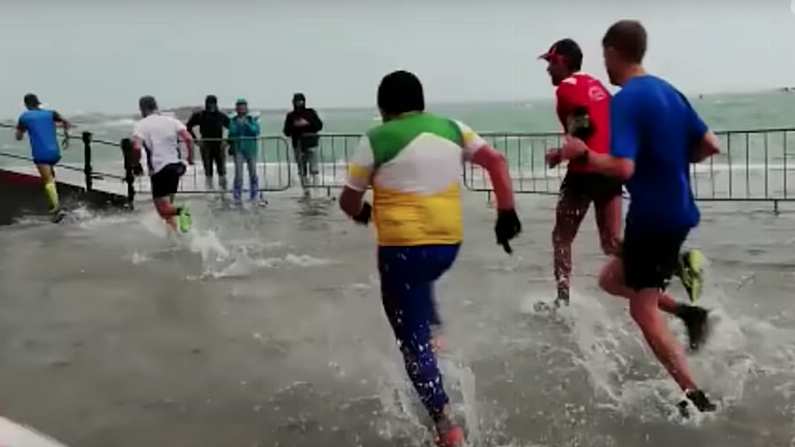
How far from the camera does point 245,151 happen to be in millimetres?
17078

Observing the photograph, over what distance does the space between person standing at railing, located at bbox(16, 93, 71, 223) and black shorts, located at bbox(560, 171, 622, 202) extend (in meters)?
9.29

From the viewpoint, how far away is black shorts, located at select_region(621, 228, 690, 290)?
181 inches

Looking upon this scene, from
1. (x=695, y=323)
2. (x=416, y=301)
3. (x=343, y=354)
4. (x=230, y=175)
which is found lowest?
(x=230, y=175)

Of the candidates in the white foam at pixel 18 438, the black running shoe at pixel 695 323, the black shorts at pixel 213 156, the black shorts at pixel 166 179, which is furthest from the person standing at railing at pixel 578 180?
the black shorts at pixel 213 156

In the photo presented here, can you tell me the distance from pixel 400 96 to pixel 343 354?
234 centimetres

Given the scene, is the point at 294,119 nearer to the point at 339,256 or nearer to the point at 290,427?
the point at 339,256

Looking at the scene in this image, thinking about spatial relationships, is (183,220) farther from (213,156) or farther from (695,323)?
(213,156)

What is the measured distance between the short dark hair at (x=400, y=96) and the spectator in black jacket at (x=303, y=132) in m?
13.0

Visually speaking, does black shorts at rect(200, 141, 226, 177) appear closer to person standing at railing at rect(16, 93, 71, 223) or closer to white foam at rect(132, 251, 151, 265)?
person standing at railing at rect(16, 93, 71, 223)

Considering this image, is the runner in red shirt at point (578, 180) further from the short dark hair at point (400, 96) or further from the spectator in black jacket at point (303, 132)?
the spectator in black jacket at point (303, 132)

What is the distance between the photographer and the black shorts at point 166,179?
1080cm

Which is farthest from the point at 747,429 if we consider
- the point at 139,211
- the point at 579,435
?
the point at 139,211

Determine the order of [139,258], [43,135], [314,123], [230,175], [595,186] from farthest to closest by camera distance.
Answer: [230,175]
[314,123]
[43,135]
[139,258]
[595,186]

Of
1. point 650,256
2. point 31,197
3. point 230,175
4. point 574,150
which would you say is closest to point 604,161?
point 574,150
